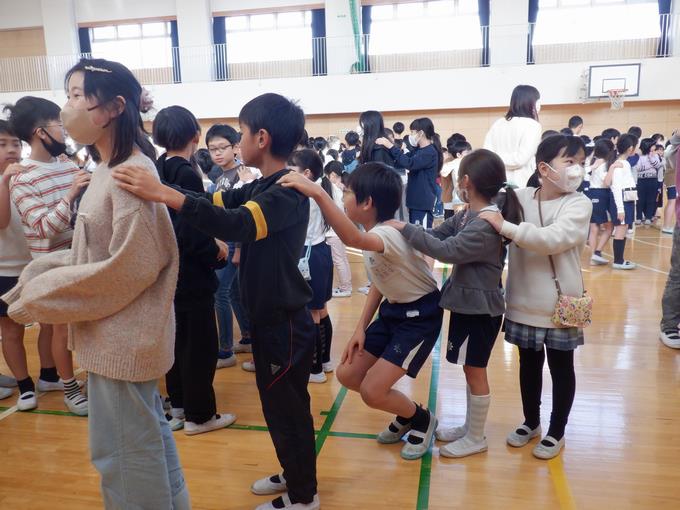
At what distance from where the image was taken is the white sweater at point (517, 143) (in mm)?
3746

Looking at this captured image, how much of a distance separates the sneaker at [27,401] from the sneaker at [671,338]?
391 cm

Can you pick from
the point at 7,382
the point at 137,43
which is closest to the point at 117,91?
the point at 7,382

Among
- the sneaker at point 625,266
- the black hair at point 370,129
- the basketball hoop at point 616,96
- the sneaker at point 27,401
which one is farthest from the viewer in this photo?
the basketball hoop at point 616,96

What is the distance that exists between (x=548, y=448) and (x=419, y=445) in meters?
0.55

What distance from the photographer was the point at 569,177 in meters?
2.08

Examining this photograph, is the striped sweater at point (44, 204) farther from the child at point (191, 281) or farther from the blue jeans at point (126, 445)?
the blue jeans at point (126, 445)

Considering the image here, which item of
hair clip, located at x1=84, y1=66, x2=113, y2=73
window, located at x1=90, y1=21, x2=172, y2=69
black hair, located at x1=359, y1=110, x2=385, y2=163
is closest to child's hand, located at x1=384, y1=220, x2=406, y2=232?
hair clip, located at x1=84, y1=66, x2=113, y2=73

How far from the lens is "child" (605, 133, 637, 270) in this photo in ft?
18.6

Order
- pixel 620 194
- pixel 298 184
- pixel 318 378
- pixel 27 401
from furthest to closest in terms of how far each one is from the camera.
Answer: pixel 620 194
pixel 318 378
pixel 27 401
pixel 298 184

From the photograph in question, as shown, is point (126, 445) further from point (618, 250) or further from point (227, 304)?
point (618, 250)

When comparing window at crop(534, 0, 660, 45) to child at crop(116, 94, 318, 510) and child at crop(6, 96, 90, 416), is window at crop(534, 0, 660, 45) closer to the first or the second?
child at crop(6, 96, 90, 416)

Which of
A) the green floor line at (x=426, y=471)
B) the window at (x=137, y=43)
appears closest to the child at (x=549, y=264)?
the green floor line at (x=426, y=471)

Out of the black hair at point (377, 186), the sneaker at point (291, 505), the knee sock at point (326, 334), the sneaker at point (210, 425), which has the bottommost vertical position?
the sneaker at point (210, 425)

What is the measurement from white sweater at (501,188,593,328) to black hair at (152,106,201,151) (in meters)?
1.48
